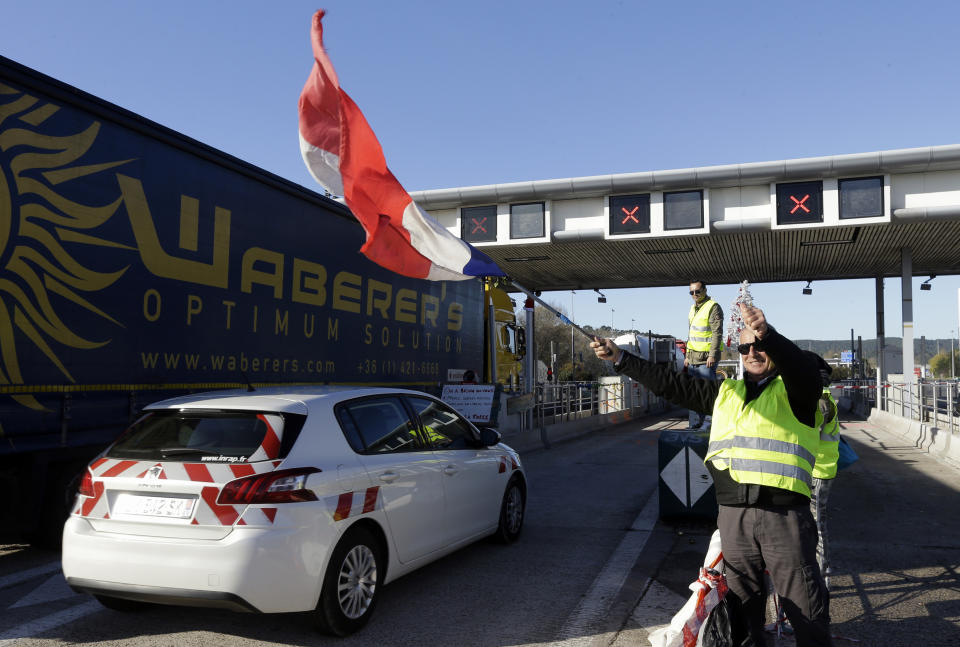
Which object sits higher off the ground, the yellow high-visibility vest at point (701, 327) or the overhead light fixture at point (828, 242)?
the overhead light fixture at point (828, 242)

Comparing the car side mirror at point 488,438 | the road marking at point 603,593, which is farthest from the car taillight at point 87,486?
the car side mirror at point 488,438

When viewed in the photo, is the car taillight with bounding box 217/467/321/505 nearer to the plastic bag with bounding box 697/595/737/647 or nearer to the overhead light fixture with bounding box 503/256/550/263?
the plastic bag with bounding box 697/595/737/647

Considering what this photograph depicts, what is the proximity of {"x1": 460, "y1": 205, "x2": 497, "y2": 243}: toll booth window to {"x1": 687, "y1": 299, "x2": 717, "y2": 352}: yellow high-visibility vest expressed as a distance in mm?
11646

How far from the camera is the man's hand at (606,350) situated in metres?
3.78

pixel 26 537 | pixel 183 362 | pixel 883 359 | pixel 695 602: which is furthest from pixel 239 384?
pixel 883 359

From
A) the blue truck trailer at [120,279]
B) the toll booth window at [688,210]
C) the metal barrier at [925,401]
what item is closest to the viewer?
the blue truck trailer at [120,279]

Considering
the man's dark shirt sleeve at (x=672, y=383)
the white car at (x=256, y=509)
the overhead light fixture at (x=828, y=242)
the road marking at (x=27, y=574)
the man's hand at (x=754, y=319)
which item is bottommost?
the road marking at (x=27, y=574)

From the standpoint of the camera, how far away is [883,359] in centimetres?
2681

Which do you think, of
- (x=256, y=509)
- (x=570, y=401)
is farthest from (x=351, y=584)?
(x=570, y=401)

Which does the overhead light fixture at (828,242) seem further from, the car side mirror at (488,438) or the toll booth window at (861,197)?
the car side mirror at (488,438)

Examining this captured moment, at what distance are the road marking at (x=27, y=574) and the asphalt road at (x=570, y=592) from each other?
15mm

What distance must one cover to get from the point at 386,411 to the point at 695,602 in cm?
261

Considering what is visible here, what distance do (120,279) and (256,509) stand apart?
3.19 m

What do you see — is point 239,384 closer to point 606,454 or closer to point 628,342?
point 606,454
